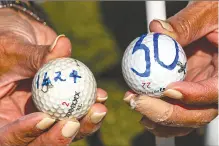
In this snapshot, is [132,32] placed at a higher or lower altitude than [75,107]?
lower

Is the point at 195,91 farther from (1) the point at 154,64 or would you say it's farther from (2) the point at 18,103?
(2) the point at 18,103

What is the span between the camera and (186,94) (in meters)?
2.17

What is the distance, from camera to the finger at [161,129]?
2.38 meters

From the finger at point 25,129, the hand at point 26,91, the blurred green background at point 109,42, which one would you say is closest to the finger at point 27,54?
the hand at point 26,91

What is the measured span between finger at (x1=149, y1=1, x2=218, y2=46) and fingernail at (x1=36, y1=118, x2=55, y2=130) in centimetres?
56

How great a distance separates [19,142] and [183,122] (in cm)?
65

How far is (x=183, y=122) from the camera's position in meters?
2.31

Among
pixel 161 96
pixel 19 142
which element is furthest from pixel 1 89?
pixel 161 96

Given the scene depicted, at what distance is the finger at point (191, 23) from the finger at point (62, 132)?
1.70ft

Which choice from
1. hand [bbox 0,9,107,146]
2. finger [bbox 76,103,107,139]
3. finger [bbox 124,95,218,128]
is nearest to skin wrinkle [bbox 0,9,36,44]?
hand [bbox 0,9,107,146]

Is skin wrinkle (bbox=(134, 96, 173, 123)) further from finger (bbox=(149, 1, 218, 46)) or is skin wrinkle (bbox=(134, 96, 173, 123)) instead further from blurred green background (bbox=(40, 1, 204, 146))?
blurred green background (bbox=(40, 1, 204, 146))

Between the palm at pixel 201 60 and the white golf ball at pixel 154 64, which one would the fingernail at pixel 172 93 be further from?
the palm at pixel 201 60

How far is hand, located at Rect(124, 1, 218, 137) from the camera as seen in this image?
2.18m

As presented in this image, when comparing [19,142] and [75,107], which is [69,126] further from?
[19,142]
